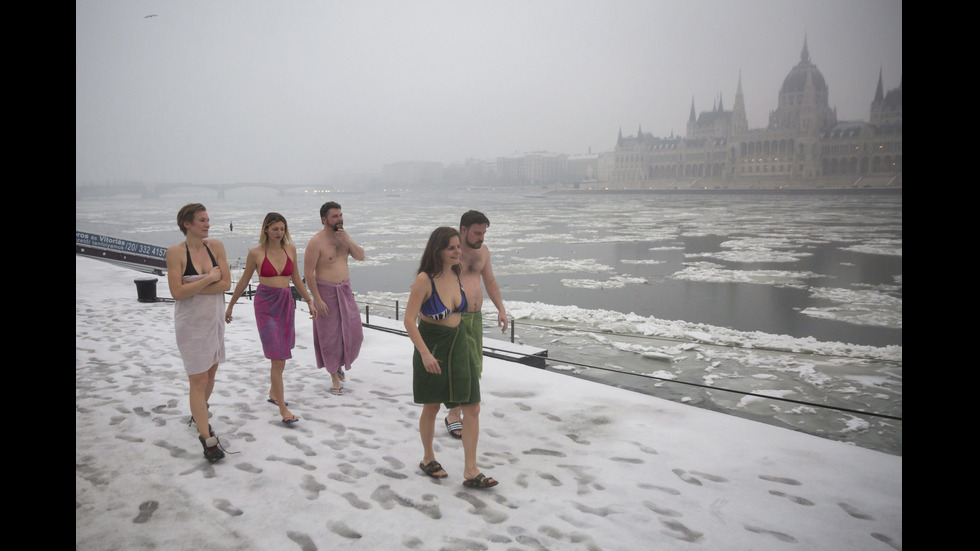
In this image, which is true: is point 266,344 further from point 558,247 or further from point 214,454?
point 558,247

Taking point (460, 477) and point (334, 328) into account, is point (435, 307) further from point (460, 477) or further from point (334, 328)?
point (334, 328)

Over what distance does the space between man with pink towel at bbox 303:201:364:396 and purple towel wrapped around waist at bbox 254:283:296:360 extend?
0.42m

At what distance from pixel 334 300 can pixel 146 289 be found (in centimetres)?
661

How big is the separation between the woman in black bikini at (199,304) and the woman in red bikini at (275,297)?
74 centimetres

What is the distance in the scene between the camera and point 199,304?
3920mm

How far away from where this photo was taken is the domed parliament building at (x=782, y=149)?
88750 mm

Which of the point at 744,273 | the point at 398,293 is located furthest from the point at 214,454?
the point at 744,273

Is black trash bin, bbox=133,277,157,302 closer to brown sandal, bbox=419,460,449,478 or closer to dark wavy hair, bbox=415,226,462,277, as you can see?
brown sandal, bbox=419,460,449,478

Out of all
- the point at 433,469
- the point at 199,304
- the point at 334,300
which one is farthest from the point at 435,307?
the point at 334,300

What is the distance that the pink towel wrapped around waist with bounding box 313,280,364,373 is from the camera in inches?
214

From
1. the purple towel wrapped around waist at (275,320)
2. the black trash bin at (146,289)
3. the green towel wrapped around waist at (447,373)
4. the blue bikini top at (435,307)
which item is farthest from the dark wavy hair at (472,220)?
the black trash bin at (146,289)

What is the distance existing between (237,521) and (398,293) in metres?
17.0

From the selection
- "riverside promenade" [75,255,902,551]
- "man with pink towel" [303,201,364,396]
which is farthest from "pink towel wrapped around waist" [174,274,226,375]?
"man with pink towel" [303,201,364,396]

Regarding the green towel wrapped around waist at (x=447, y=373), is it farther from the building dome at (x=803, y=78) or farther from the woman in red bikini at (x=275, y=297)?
the building dome at (x=803, y=78)
